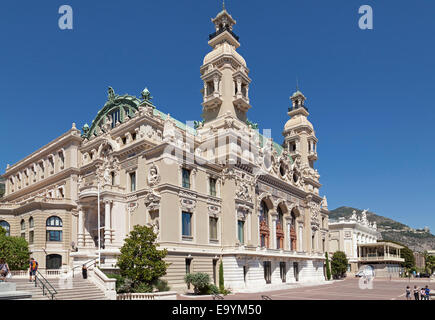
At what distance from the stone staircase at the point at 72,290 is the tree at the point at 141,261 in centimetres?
311

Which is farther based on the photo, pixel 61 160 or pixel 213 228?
pixel 61 160

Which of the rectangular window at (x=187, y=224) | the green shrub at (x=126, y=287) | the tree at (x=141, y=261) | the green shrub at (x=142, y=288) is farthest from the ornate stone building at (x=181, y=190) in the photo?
the green shrub at (x=126, y=287)

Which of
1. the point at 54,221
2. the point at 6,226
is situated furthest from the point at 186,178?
the point at 6,226

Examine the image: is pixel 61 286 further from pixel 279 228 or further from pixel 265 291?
pixel 279 228

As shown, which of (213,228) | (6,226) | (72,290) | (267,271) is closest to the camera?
(72,290)

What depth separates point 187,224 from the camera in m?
43.2

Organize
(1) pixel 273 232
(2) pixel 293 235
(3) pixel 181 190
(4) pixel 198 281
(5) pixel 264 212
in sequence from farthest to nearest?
1. (2) pixel 293 235
2. (1) pixel 273 232
3. (5) pixel 264 212
4. (3) pixel 181 190
5. (4) pixel 198 281

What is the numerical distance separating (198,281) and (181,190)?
30.8 ft

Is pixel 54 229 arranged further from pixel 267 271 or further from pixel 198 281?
pixel 267 271

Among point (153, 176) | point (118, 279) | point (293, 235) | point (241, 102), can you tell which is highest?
point (241, 102)

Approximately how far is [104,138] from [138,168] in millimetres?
8611

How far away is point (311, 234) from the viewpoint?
224 feet

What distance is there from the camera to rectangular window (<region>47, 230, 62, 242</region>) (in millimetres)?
50894
